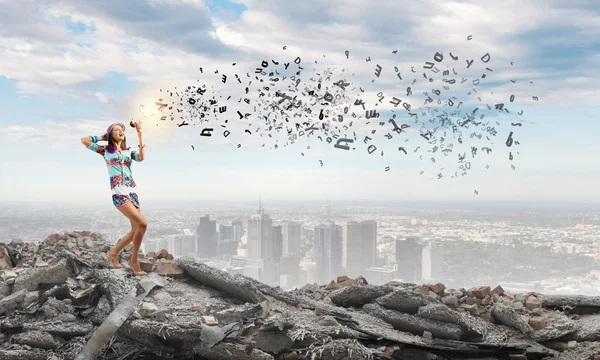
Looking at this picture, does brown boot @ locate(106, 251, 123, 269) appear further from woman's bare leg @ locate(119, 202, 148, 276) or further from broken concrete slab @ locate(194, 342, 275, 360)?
broken concrete slab @ locate(194, 342, 275, 360)

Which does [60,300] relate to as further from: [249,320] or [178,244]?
[178,244]

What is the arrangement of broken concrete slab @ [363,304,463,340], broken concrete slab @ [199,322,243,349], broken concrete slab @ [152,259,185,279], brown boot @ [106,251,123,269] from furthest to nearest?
1. broken concrete slab @ [152,259,185,279]
2. brown boot @ [106,251,123,269]
3. broken concrete slab @ [363,304,463,340]
4. broken concrete slab @ [199,322,243,349]

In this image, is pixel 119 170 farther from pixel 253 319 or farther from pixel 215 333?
pixel 253 319

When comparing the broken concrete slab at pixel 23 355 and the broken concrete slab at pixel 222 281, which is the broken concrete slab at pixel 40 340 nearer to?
the broken concrete slab at pixel 23 355

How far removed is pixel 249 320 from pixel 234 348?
0.42 m

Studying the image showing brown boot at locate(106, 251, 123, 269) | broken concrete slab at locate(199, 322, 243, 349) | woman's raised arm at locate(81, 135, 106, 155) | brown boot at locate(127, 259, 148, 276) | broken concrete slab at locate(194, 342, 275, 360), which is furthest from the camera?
brown boot at locate(106, 251, 123, 269)

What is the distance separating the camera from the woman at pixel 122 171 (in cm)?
689

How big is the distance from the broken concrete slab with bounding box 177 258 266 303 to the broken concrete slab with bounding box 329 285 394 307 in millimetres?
1096

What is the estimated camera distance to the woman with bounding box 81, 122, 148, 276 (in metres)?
6.89

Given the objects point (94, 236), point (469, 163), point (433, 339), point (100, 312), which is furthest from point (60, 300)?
point (469, 163)

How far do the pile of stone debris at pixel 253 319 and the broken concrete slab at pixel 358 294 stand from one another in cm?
1

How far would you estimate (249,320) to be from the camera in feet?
20.7

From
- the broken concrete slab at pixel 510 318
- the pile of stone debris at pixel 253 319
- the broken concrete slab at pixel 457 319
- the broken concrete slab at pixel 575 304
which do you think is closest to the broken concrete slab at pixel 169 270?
the pile of stone debris at pixel 253 319

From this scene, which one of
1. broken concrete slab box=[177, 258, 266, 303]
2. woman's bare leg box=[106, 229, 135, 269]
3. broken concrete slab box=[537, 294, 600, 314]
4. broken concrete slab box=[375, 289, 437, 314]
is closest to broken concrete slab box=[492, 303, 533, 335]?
broken concrete slab box=[375, 289, 437, 314]
